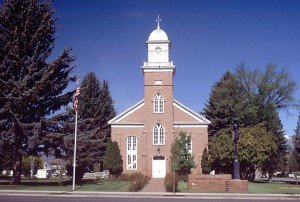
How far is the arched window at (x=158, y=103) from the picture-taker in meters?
48.3

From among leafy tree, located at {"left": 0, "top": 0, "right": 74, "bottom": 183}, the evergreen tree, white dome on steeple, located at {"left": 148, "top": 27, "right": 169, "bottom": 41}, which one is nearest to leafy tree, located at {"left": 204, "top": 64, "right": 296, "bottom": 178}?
the evergreen tree

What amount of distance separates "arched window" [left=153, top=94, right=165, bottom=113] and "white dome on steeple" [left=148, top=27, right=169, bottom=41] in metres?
7.30

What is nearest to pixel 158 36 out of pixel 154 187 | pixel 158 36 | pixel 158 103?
pixel 158 36

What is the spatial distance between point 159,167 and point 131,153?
397 cm

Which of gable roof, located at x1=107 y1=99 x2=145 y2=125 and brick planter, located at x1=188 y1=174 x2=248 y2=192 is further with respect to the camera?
gable roof, located at x1=107 y1=99 x2=145 y2=125

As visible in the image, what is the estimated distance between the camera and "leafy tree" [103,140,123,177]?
45.6m

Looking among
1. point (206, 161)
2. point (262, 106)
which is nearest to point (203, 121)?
point (206, 161)

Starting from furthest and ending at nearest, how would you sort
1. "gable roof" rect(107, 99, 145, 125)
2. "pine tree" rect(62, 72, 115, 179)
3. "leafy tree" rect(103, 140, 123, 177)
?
"pine tree" rect(62, 72, 115, 179) → "gable roof" rect(107, 99, 145, 125) → "leafy tree" rect(103, 140, 123, 177)

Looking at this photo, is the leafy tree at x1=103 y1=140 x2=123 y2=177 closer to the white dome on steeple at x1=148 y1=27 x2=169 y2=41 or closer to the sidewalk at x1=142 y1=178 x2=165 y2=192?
the sidewalk at x1=142 y1=178 x2=165 y2=192

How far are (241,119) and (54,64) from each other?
2835 centimetres

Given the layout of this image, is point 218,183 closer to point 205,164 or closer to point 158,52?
point 205,164

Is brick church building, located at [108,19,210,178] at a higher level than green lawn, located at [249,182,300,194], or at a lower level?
higher

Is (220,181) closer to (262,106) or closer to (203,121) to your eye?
(203,121)

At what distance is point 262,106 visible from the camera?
168 feet
